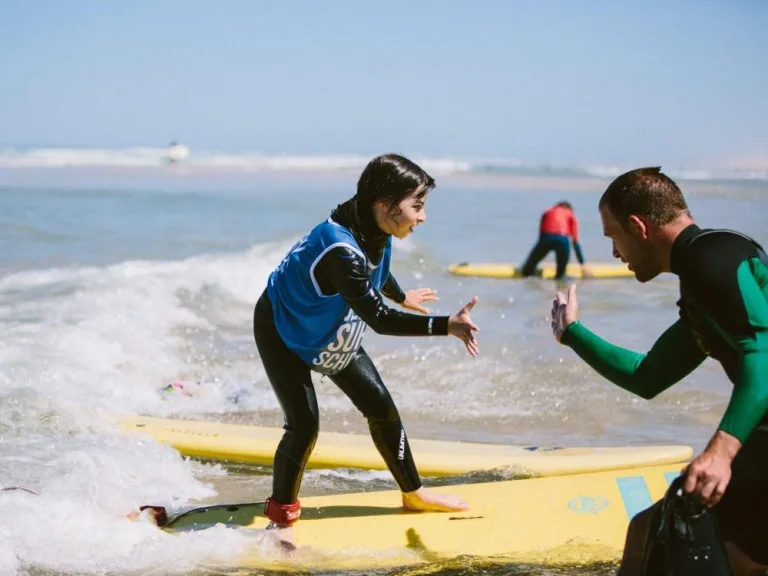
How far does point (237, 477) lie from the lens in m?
4.96

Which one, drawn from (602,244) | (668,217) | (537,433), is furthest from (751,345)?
(602,244)

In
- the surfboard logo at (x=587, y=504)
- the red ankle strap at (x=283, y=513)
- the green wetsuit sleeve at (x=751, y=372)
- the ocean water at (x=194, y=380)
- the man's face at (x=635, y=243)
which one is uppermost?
the man's face at (x=635, y=243)

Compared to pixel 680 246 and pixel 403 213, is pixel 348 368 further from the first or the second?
pixel 680 246

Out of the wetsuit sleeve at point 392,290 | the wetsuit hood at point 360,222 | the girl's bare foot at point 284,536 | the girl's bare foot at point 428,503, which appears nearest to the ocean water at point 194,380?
the girl's bare foot at point 284,536

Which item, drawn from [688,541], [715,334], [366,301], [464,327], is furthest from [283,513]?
[715,334]

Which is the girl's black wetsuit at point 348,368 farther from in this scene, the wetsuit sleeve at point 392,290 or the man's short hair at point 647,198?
the man's short hair at point 647,198

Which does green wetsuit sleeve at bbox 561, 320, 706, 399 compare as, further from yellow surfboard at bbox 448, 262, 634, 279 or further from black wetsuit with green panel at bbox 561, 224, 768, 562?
yellow surfboard at bbox 448, 262, 634, 279

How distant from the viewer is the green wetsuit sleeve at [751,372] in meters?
2.06

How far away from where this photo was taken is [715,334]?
2.23 meters

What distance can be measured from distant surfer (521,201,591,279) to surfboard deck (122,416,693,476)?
8.24 metres

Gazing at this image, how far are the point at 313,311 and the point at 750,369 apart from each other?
1.64 metres

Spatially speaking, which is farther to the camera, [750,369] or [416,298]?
[416,298]

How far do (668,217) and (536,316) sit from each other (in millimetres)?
7945

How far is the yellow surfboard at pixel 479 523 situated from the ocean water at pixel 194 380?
0.10 meters
